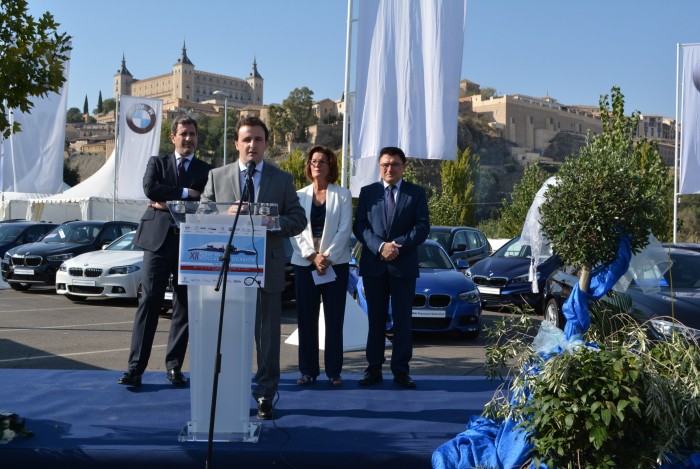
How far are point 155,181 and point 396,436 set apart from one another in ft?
9.03

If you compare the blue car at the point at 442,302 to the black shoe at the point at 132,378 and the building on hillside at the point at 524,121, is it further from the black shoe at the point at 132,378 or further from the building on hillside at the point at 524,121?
the building on hillside at the point at 524,121

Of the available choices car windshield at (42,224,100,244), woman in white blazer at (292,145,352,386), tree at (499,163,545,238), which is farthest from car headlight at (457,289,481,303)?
tree at (499,163,545,238)

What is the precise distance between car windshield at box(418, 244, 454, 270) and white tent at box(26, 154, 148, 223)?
19.3 m

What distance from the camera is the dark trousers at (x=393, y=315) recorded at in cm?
627

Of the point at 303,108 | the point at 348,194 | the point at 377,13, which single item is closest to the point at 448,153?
the point at 377,13

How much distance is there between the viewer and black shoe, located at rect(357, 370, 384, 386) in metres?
6.30

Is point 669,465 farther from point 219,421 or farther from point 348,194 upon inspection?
point 348,194

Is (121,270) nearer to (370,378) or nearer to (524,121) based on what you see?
(370,378)

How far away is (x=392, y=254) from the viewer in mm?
6160

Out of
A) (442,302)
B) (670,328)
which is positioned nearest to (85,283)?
(442,302)

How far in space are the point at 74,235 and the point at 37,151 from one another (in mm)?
3904

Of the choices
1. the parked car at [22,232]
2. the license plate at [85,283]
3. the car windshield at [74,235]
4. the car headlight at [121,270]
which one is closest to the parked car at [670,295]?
the car headlight at [121,270]

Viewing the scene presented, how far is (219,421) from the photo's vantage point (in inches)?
183

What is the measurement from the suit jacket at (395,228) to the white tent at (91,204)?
77.8ft
